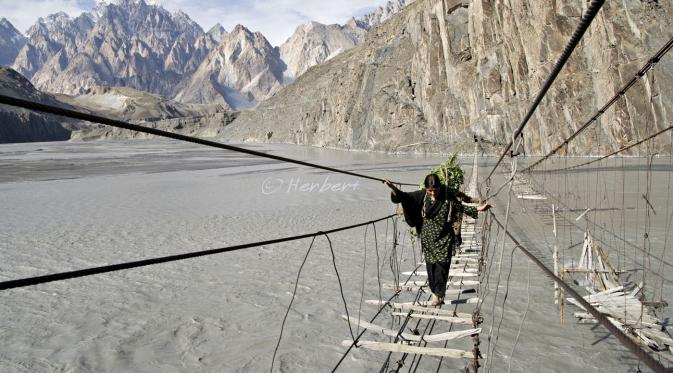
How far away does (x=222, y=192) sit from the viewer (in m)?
23.0

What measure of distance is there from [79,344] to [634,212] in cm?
1649

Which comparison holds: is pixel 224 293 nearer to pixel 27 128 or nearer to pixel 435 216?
pixel 435 216

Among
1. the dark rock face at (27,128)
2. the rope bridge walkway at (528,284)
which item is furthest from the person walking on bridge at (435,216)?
the dark rock face at (27,128)

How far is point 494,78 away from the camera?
160 feet

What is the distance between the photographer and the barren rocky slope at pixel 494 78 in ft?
121

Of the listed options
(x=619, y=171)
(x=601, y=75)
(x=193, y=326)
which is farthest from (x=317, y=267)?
(x=601, y=75)

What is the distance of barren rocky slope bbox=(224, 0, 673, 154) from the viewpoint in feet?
121

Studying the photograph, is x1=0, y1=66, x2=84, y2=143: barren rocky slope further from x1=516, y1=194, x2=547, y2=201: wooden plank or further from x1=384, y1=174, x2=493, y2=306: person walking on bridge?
x1=384, y1=174, x2=493, y2=306: person walking on bridge

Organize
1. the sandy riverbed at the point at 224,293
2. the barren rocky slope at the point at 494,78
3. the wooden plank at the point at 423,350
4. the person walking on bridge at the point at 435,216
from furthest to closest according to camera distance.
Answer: the barren rocky slope at the point at 494,78 < the sandy riverbed at the point at 224,293 < the person walking on bridge at the point at 435,216 < the wooden plank at the point at 423,350

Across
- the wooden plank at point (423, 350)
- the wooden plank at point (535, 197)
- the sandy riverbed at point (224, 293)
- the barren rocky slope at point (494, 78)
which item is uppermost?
the barren rocky slope at point (494, 78)

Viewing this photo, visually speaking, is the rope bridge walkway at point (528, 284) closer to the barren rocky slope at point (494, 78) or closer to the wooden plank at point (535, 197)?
the wooden plank at point (535, 197)

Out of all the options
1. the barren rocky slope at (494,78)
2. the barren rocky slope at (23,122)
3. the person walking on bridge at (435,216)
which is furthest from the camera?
the barren rocky slope at (23,122)

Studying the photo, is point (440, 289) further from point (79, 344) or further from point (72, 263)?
point (72, 263)

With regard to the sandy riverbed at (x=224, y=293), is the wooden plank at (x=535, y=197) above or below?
above
